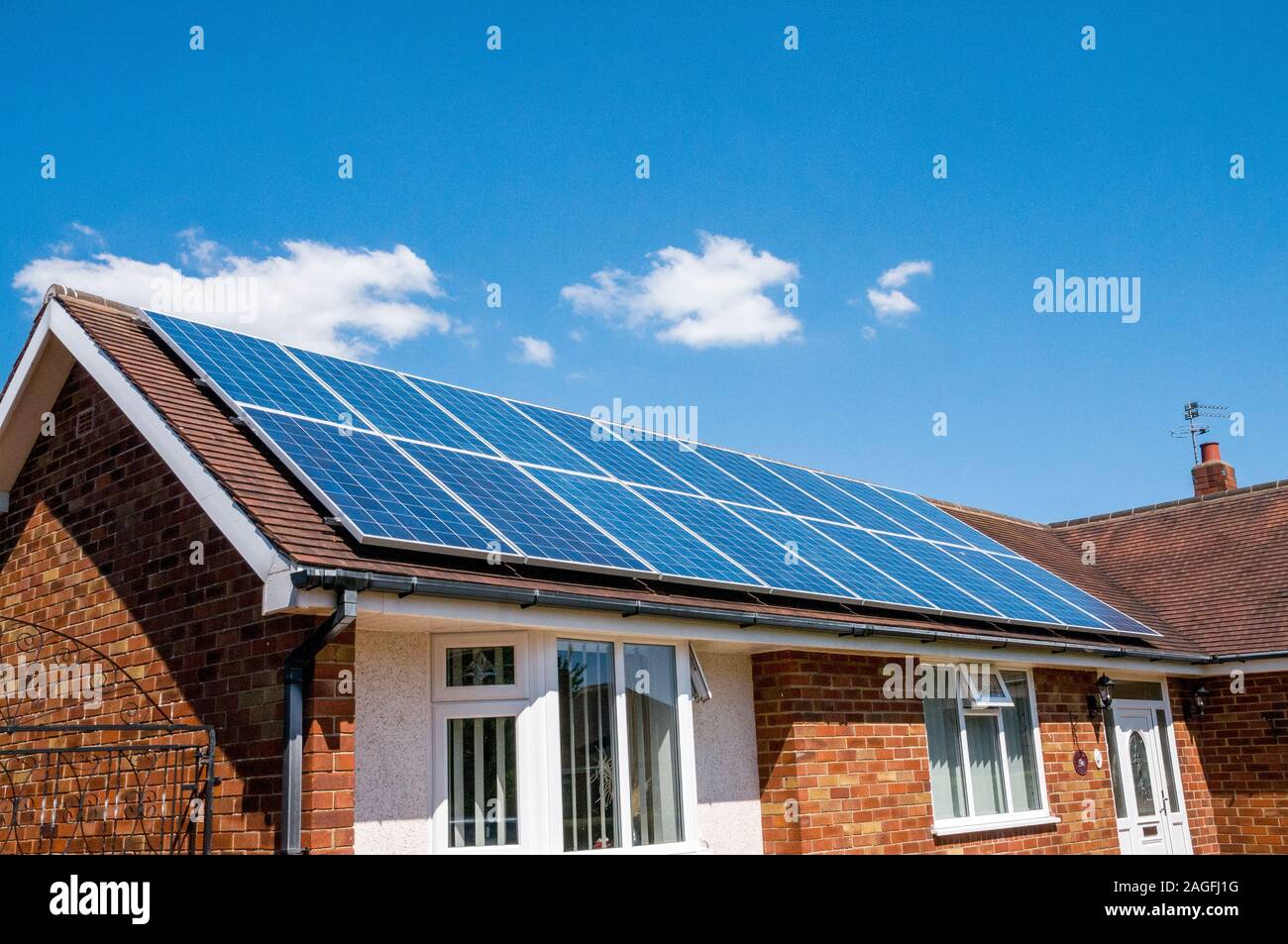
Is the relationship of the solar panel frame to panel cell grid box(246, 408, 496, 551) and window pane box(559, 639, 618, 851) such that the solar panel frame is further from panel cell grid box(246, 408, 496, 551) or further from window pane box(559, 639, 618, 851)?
window pane box(559, 639, 618, 851)

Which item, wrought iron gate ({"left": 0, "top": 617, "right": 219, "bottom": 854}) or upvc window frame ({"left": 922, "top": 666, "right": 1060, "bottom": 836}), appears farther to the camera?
upvc window frame ({"left": 922, "top": 666, "right": 1060, "bottom": 836})

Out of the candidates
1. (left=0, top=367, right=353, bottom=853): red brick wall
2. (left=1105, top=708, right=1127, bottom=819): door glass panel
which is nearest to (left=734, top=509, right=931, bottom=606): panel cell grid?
(left=1105, top=708, right=1127, bottom=819): door glass panel

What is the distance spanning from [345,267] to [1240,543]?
16.1 metres

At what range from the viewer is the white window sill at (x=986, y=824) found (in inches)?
460

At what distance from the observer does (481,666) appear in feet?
27.3

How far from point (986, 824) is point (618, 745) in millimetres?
Answer: 5448

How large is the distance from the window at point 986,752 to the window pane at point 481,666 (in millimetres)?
5770

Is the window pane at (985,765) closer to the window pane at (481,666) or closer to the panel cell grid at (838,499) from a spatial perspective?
the panel cell grid at (838,499)

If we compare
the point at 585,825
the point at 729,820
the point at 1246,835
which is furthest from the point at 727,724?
the point at 1246,835

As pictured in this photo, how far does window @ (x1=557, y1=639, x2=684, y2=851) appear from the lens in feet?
28.1

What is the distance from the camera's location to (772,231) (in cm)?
1220

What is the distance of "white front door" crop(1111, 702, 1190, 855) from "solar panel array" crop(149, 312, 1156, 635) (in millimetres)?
1532
